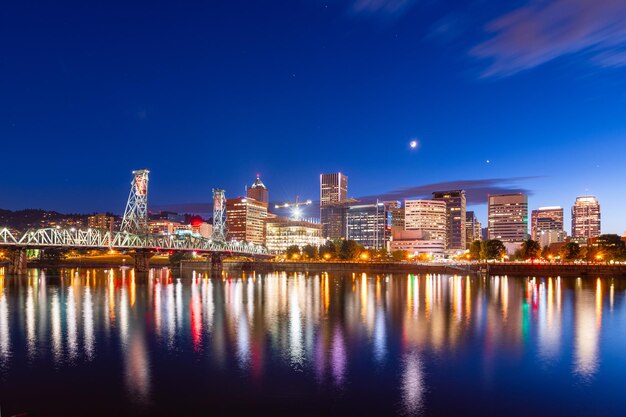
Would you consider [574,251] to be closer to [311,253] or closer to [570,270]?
[570,270]

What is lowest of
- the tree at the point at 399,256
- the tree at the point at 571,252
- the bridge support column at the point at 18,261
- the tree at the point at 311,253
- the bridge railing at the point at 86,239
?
the tree at the point at 399,256

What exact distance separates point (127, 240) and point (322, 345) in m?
106

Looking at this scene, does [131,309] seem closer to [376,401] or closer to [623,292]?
[376,401]

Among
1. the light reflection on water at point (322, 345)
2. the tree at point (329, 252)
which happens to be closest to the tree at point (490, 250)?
the tree at point (329, 252)

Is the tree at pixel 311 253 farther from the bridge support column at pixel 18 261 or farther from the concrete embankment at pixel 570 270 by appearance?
the bridge support column at pixel 18 261

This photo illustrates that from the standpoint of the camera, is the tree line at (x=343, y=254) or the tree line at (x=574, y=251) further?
the tree line at (x=343, y=254)

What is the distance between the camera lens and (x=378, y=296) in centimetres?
6656

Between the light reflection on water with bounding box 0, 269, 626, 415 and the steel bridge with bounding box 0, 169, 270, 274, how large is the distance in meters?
57.6

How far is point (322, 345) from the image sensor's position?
32.6 m

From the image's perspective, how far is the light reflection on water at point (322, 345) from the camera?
78.8ft

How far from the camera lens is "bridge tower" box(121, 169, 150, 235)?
132913 millimetres

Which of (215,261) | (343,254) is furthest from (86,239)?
(343,254)

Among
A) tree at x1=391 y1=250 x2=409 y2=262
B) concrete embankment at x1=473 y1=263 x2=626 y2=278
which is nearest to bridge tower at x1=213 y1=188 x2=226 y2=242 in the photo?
tree at x1=391 y1=250 x2=409 y2=262

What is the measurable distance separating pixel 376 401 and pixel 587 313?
123 ft
